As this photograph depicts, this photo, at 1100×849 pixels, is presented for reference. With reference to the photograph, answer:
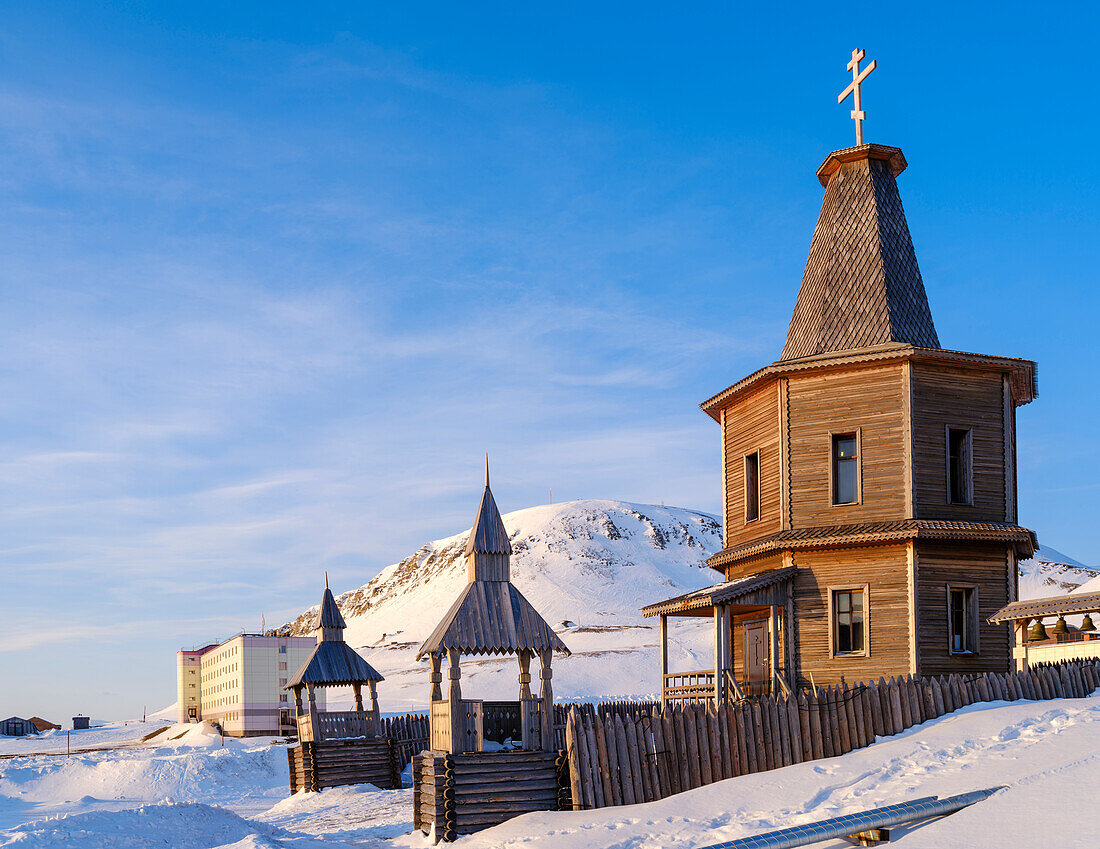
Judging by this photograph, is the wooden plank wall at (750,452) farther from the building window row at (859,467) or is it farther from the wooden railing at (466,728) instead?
the wooden railing at (466,728)

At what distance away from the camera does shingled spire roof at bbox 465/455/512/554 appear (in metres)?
19.4

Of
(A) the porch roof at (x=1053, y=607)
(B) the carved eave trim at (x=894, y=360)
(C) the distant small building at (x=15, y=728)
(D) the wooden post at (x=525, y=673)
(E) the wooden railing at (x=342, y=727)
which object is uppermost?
(B) the carved eave trim at (x=894, y=360)

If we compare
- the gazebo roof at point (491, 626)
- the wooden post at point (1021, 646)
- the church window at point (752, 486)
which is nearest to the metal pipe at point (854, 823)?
the gazebo roof at point (491, 626)

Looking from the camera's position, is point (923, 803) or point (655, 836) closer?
A: point (923, 803)

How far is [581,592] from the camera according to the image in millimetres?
114438

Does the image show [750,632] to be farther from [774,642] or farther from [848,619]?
[848,619]

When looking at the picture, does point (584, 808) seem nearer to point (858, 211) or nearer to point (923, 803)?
point (923, 803)

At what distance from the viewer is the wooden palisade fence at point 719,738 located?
16.1 metres

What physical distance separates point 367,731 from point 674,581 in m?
95.3

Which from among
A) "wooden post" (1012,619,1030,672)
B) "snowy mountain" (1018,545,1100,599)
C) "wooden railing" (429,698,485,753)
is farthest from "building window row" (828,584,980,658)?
"snowy mountain" (1018,545,1100,599)

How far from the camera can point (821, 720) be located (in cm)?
1666

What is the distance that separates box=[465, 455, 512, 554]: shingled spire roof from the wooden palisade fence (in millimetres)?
4043

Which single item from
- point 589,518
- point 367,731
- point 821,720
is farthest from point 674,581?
point 821,720

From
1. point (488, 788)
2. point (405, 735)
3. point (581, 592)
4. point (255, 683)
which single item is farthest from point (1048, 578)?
point (488, 788)
